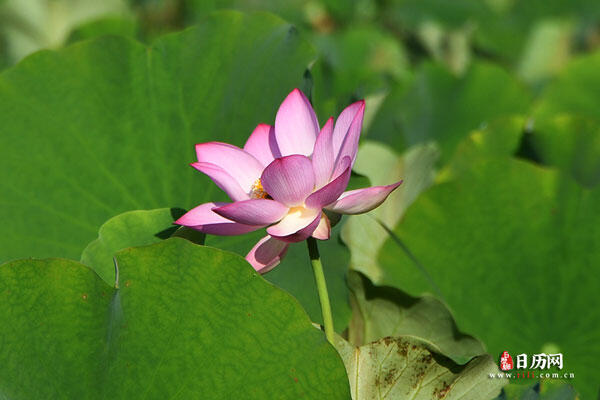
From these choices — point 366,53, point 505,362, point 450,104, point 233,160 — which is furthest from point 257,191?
point 366,53

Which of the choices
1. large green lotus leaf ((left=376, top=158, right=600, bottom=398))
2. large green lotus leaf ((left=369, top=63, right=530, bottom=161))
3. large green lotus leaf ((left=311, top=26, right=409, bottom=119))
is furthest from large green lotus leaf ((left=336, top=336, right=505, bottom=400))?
large green lotus leaf ((left=311, top=26, right=409, bottom=119))

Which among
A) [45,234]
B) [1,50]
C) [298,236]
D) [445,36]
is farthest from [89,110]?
[445,36]

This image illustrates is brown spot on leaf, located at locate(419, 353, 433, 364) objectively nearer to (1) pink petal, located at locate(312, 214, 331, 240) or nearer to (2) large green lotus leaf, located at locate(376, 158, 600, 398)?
(1) pink petal, located at locate(312, 214, 331, 240)

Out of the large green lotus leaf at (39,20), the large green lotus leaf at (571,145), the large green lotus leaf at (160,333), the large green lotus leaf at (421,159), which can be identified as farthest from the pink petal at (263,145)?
the large green lotus leaf at (39,20)

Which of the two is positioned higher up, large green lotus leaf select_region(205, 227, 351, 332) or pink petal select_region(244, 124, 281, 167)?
pink petal select_region(244, 124, 281, 167)

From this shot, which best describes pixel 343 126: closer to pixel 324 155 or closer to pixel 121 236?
pixel 324 155
